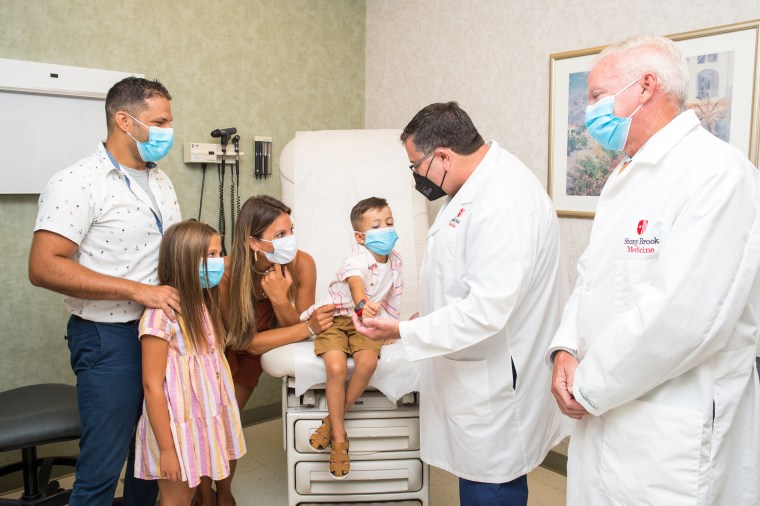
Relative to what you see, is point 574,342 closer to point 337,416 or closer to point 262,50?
point 337,416

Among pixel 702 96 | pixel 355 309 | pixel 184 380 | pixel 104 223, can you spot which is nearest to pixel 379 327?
pixel 355 309

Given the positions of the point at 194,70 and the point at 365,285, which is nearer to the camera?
the point at 365,285

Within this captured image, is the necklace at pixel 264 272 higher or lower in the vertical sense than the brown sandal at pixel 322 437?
higher

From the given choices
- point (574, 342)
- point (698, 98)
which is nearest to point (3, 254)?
point (574, 342)

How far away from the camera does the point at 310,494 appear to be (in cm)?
210

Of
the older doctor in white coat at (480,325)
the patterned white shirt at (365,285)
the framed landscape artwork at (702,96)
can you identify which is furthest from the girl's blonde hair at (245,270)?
the framed landscape artwork at (702,96)

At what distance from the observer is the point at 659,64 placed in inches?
48.0

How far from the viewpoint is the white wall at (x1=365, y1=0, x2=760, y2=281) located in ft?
7.54

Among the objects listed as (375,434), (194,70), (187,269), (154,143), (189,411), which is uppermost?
(194,70)

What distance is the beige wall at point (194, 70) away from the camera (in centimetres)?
239

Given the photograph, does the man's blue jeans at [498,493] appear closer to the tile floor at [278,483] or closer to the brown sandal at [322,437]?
the brown sandal at [322,437]

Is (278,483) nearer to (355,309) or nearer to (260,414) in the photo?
(260,414)

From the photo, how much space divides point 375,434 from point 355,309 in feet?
1.64

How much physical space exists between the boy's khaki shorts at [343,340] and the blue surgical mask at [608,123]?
3.52ft
